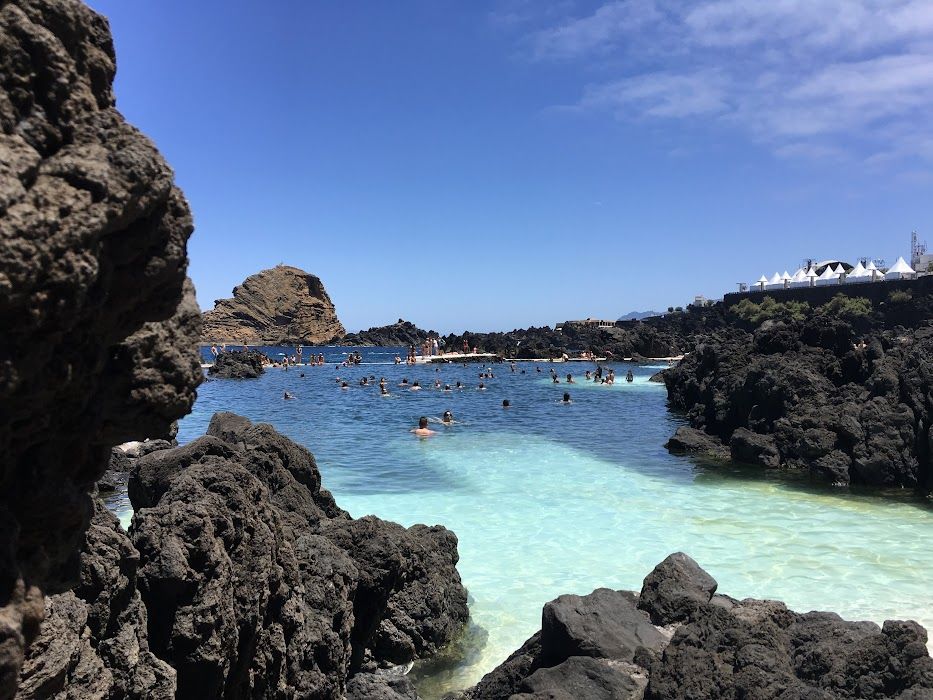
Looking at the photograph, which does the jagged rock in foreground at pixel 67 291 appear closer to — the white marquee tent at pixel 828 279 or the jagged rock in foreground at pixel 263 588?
the jagged rock in foreground at pixel 263 588

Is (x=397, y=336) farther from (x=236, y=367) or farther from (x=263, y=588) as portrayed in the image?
(x=263, y=588)

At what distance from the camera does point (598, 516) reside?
12.4 m

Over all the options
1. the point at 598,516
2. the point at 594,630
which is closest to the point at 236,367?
the point at 598,516

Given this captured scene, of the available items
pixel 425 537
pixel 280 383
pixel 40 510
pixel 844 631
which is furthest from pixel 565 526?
pixel 280 383

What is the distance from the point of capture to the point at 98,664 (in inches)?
115

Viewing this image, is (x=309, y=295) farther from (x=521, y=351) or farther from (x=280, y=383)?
(x=280, y=383)

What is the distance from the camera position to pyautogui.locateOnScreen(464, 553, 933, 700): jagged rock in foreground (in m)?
4.11

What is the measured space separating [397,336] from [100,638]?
10155 cm

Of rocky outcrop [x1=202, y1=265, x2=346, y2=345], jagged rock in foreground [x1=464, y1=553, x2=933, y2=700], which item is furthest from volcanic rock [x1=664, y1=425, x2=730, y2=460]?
rocky outcrop [x1=202, y1=265, x2=346, y2=345]

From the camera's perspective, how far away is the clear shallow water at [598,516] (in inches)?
339

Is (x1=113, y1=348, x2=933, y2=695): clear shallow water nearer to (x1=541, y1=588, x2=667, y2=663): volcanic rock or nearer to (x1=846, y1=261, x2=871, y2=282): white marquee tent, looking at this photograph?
(x1=541, y1=588, x2=667, y2=663): volcanic rock

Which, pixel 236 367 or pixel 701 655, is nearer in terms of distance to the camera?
pixel 701 655

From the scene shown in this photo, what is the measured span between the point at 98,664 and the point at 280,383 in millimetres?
43323

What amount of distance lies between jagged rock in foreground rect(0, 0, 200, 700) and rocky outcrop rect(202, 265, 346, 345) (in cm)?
12070
